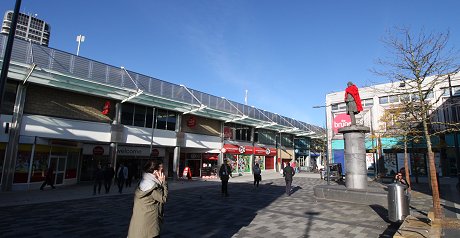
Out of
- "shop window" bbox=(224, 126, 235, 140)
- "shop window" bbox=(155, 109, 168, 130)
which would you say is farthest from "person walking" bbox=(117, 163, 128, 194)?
"shop window" bbox=(224, 126, 235, 140)

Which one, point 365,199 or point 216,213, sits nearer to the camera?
point 216,213

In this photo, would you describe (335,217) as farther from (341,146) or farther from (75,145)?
(341,146)

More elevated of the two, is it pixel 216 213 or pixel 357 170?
pixel 357 170

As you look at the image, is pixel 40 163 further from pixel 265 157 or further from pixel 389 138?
pixel 389 138

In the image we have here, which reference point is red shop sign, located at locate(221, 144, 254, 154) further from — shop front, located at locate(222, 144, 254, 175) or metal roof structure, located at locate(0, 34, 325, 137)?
metal roof structure, located at locate(0, 34, 325, 137)

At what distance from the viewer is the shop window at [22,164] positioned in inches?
648

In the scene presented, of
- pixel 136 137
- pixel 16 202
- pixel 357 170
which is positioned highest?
pixel 136 137

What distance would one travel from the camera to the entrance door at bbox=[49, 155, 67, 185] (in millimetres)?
18667

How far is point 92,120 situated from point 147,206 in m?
18.0

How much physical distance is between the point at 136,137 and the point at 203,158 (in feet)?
32.6

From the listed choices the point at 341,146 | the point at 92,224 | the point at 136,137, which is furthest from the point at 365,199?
the point at 341,146

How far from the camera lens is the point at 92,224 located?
8.34 m

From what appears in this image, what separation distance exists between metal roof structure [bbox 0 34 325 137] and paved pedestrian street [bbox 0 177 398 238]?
25.8ft

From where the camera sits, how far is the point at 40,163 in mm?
17750
